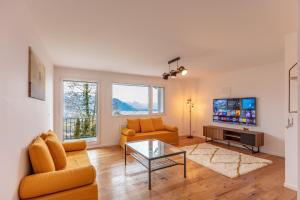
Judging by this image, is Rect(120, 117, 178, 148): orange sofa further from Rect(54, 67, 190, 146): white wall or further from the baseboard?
the baseboard

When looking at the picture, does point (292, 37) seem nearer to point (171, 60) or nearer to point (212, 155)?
point (171, 60)

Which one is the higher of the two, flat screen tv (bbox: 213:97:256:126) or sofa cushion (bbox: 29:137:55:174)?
flat screen tv (bbox: 213:97:256:126)

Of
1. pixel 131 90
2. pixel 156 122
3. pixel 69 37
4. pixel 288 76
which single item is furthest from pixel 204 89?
pixel 69 37

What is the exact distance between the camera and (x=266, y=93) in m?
4.30

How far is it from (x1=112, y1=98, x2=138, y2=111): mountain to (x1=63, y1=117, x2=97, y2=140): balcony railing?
2.50ft

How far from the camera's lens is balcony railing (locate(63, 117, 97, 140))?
190 inches

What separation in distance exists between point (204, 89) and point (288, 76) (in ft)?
11.9

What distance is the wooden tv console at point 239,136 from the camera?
4133 mm

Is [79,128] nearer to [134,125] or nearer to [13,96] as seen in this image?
[134,125]

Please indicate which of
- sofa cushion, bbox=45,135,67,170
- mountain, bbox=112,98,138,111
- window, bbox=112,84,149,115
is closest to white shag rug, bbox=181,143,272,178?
window, bbox=112,84,149,115

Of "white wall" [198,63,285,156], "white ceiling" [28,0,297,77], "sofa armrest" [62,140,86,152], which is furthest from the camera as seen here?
"white wall" [198,63,285,156]

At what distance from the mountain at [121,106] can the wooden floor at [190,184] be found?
7.25 ft

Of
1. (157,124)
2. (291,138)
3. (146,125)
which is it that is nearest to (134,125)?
(146,125)

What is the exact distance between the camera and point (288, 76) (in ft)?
8.25
